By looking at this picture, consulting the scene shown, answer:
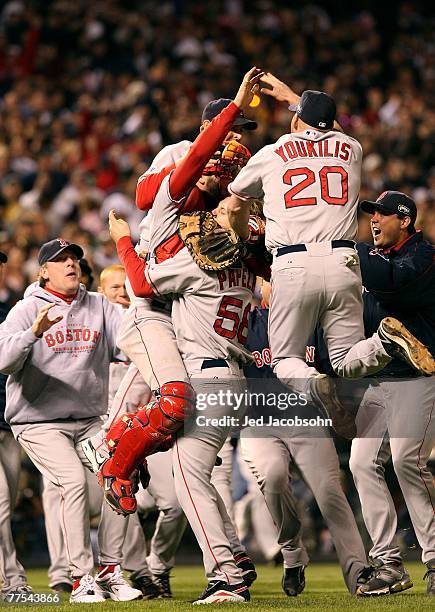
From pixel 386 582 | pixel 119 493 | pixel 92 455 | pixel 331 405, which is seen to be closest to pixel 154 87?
pixel 92 455

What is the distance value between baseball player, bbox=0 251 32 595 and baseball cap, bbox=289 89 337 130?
8.18 feet

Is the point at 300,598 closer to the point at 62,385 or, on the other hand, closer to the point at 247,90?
the point at 62,385

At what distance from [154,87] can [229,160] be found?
10044mm

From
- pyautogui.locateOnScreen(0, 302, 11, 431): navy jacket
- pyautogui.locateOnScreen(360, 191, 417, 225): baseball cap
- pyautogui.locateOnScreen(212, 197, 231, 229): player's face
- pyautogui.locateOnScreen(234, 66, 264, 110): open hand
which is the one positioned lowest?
pyautogui.locateOnScreen(0, 302, 11, 431): navy jacket

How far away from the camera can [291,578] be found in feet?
24.7

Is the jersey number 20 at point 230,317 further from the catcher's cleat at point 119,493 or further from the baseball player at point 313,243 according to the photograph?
the catcher's cleat at point 119,493

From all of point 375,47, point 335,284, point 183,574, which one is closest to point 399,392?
point 335,284

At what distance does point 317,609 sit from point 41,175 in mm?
10032

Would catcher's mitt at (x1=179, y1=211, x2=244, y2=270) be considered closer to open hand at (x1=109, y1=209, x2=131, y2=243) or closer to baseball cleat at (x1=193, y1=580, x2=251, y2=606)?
open hand at (x1=109, y1=209, x2=131, y2=243)

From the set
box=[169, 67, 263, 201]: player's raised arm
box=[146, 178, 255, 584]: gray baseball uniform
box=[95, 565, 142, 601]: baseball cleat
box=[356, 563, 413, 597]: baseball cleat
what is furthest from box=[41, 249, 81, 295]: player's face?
box=[356, 563, 413, 597]: baseball cleat

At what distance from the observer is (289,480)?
7797 millimetres

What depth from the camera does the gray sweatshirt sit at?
7574 millimetres

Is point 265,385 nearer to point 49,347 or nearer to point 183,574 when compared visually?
point 49,347

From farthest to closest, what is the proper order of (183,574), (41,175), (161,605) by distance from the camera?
(41,175) < (183,574) < (161,605)
